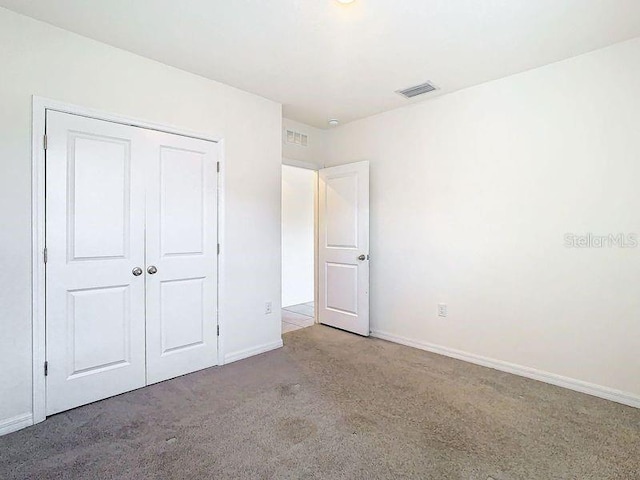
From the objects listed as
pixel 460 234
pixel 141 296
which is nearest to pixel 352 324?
pixel 460 234

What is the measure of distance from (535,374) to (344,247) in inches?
88.0

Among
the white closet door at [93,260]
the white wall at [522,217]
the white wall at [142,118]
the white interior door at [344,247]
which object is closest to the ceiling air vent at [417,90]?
the white wall at [522,217]

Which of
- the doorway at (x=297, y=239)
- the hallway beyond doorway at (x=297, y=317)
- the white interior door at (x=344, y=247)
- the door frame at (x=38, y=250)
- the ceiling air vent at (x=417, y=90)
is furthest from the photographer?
the doorway at (x=297, y=239)

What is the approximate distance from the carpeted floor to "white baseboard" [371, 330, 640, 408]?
0.08 meters

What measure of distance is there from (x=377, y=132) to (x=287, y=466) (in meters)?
3.36

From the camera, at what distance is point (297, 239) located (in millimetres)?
6156

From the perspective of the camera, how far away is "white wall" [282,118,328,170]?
4.10m

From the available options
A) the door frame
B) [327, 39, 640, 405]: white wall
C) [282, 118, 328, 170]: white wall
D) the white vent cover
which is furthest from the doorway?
the door frame

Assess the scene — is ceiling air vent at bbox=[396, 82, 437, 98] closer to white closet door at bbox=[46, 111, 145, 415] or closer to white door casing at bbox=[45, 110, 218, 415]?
white door casing at bbox=[45, 110, 218, 415]

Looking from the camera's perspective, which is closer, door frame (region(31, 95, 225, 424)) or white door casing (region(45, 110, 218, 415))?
door frame (region(31, 95, 225, 424))

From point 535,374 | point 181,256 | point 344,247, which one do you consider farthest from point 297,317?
point 535,374

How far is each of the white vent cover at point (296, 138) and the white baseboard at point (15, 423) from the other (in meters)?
3.33

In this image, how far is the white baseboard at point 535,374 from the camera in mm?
2468

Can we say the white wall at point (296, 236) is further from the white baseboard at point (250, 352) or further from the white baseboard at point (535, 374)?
the white baseboard at point (535, 374)
